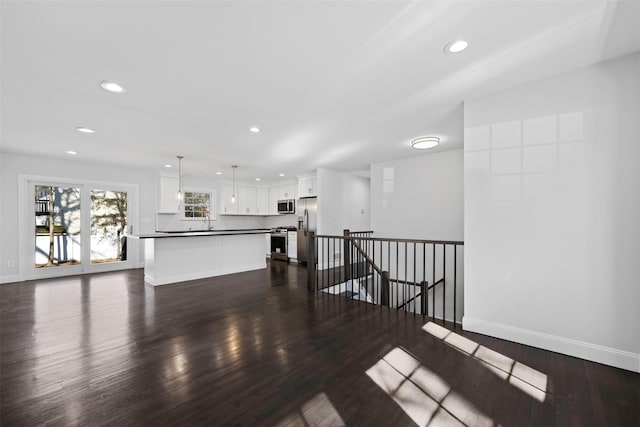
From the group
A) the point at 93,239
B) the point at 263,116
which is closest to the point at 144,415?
the point at 263,116

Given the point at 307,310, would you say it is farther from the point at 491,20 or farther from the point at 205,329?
the point at 491,20

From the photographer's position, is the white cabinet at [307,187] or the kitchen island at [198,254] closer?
the kitchen island at [198,254]

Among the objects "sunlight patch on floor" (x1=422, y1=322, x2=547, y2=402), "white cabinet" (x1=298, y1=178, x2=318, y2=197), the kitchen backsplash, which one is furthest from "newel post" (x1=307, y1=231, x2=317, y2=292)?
the kitchen backsplash

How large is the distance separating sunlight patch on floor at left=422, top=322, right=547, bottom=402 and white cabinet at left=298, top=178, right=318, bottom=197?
16.2ft

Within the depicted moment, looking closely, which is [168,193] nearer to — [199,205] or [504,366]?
[199,205]

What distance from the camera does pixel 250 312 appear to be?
11.3ft

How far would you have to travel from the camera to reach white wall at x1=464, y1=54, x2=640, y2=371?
2166 millimetres

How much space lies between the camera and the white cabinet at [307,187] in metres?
7.16

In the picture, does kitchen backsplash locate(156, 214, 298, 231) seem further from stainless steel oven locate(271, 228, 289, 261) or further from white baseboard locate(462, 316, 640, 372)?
white baseboard locate(462, 316, 640, 372)

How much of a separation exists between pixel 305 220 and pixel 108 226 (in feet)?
15.4

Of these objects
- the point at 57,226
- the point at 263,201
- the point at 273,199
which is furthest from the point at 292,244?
the point at 57,226

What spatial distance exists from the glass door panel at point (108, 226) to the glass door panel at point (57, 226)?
27 cm

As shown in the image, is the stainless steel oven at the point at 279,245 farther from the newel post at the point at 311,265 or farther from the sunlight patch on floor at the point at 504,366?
the sunlight patch on floor at the point at 504,366

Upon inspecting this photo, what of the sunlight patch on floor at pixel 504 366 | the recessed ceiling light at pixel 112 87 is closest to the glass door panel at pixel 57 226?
the recessed ceiling light at pixel 112 87
